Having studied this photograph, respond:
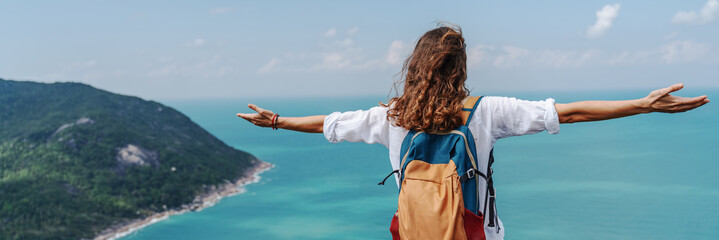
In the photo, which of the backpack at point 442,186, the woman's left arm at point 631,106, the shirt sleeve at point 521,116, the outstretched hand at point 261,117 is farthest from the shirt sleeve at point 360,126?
the woman's left arm at point 631,106

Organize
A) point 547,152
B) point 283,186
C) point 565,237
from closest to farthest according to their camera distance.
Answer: point 565,237 → point 283,186 → point 547,152

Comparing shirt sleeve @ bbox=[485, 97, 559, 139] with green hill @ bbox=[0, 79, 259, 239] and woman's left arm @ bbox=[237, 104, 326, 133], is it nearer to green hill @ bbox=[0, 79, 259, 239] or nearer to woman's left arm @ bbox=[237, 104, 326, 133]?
woman's left arm @ bbox=[237, 104, 326, 133]

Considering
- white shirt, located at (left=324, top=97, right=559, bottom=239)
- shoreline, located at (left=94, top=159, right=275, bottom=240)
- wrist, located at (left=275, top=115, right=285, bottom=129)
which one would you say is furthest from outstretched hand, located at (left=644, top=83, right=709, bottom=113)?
shoreline, located at (left=94, top=159, right=275, bottom=240)

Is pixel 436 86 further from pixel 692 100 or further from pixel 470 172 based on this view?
pixel 692 100

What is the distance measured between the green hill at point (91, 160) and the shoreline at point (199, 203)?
0.45 m

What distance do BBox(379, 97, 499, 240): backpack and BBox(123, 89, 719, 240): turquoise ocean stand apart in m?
32.3

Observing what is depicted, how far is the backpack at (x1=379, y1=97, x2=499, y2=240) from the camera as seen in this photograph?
82.4 inches

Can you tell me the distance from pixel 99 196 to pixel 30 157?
6184 millimetres

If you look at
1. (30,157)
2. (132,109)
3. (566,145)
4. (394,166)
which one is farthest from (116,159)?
(566,145)

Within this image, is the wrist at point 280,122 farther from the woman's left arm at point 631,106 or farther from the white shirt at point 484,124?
the woman's left arm at point 631,106

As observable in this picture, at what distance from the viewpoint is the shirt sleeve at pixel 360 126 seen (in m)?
2.32

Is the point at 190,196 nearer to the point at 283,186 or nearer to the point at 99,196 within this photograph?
the point at 99,196

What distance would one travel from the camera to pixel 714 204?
176 feet

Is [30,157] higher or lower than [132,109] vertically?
lower
